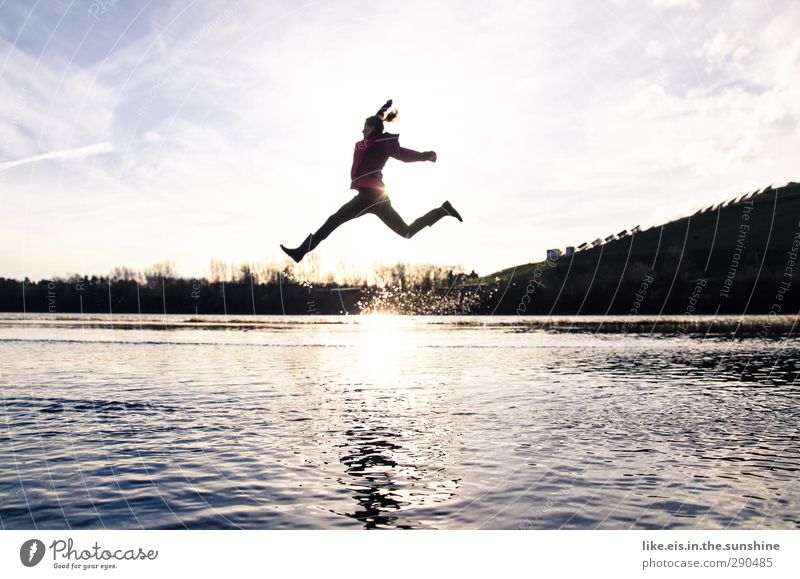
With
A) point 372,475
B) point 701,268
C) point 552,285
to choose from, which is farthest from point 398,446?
point 701,268

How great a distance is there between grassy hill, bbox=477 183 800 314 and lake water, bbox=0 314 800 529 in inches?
1203

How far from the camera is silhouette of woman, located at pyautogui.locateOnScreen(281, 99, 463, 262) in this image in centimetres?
705

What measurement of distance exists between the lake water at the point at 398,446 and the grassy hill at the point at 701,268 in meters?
30.6

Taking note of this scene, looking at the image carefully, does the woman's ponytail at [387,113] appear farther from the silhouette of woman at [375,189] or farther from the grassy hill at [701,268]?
the grassy hill at [701,268]

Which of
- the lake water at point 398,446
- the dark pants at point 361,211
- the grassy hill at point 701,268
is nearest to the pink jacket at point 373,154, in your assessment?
the dark pants at point 361,211

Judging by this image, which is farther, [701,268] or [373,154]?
[701,268]

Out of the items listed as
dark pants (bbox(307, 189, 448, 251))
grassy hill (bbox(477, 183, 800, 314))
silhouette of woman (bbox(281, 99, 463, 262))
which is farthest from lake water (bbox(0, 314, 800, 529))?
grassy hill (bbox(477, 183, 800, 314))

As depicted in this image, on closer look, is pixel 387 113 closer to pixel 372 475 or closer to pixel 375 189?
pixel 375 189

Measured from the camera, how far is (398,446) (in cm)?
2542

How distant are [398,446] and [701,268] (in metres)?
128

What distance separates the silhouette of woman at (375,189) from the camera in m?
7.05

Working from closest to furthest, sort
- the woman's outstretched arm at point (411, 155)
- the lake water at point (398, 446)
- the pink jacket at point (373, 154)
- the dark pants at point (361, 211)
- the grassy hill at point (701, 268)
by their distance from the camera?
the dark pants at point (361, 211) < the pink jacket at point (373, 154) < the woman's outstretched arm at point (411, 155) < the lake water at point (398, 446) < the grassy hill at point (701, 268)

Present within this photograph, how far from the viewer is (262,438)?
26578 millimetres

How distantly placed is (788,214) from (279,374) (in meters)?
160
